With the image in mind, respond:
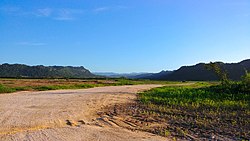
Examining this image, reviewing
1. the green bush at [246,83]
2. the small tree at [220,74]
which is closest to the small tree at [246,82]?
the green bush at [246,83]

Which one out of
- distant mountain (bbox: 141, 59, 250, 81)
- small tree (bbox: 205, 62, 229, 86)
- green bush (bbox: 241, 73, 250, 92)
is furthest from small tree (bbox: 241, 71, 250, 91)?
distant mountain (bbox: 141, 59, 250, 81)

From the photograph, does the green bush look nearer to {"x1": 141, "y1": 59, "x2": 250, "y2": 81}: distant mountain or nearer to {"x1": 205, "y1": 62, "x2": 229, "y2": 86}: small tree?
{"x1": 205, "y1": 62, "x2": 229, "y2": 86}: small tree

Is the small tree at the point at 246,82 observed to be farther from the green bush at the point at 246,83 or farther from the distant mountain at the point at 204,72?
the distant mountain at the point at 204,72

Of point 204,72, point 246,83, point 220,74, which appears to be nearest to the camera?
point 246,83

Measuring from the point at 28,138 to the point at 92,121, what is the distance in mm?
3014

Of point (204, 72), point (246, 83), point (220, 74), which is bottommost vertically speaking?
point (246, 83)

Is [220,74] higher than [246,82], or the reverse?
[220,74]

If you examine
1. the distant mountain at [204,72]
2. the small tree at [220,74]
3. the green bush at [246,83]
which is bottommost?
the green bush at [246,83]

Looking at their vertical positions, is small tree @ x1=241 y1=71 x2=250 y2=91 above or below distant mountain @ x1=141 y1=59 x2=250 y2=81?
below

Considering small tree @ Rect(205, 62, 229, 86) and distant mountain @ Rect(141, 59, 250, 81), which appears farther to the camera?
distant mountain @ Rect(141, 59, 250, 81)

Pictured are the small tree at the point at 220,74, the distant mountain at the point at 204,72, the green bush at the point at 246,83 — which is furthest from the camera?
the distant mountain at the point at 204,72

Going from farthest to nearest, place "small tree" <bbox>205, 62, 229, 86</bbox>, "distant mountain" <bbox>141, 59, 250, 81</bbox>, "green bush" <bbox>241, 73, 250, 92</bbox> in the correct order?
"distant mountain" <bbox>141, 59, 250, 81</bbox> → "small tree" <bbox>205, 62, 229, 86</bbox> → "green bush" <bbox>241, 73, 250, 92</bbox>

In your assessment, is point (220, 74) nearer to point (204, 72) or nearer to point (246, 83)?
point (246, 83)

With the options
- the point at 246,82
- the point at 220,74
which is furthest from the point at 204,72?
the point at 246,82
